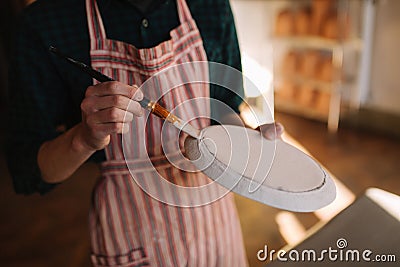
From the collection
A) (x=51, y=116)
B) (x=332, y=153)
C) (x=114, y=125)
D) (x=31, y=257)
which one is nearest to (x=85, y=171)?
(x=31, y=257)

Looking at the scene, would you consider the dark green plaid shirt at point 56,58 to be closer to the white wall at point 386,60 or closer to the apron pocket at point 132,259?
the apron pocket at point 132,259

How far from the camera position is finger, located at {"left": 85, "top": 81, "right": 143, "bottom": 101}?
1.42 feet

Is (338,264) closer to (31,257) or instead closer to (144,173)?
(144,173)

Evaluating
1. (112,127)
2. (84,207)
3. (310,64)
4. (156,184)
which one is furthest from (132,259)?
(310,64)

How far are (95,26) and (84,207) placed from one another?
1627 mm

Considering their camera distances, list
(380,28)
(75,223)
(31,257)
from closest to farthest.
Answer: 1. (31,257)
2. (75,223)
3. (380,28)

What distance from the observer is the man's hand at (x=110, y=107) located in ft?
1.43

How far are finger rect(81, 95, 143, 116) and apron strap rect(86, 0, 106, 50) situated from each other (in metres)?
0.16

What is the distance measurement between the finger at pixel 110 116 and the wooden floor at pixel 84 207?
1.04 meters

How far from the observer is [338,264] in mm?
533

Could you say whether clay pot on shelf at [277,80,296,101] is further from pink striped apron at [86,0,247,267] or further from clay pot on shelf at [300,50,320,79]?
pink striped apron at [86,0,247,267]

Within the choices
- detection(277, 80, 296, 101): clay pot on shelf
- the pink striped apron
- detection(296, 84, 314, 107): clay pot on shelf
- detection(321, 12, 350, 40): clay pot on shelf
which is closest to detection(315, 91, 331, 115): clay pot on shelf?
detection(296, 84, 314, 107): clay pot on shelf

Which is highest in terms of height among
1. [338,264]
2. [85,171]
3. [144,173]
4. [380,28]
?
[144,173]

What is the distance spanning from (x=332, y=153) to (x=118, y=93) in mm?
1989
